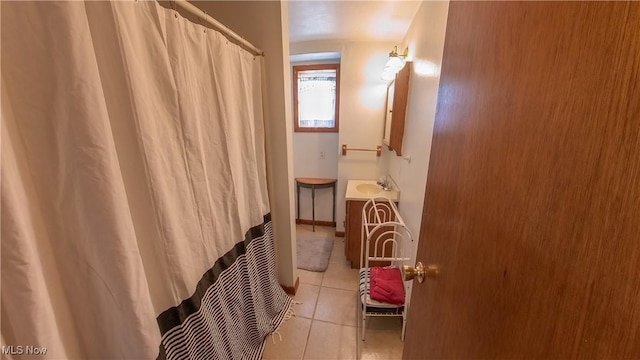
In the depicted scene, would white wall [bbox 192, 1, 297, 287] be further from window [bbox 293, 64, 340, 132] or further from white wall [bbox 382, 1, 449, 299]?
window [bbox 293, 64, 340, 132]

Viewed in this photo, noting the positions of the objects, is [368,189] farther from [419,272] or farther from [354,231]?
[419,272]

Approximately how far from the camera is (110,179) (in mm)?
625

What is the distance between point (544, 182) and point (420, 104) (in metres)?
1.35

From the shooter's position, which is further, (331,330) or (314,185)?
(314,185)

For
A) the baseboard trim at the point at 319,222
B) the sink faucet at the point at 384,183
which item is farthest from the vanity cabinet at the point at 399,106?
the baseboard trim at the point at 319,222

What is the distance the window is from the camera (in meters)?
2.88

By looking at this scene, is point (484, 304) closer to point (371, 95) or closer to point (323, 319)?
point (323, 319)

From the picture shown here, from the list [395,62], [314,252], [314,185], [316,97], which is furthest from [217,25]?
[314,252]

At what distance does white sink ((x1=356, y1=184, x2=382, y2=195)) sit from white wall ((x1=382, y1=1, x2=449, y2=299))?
42cm

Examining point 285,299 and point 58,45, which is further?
point 285,299

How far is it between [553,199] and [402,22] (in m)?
2.20

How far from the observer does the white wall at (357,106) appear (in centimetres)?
251

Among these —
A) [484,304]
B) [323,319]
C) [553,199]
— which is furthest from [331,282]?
[553,199]

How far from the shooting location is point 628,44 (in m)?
0.26
